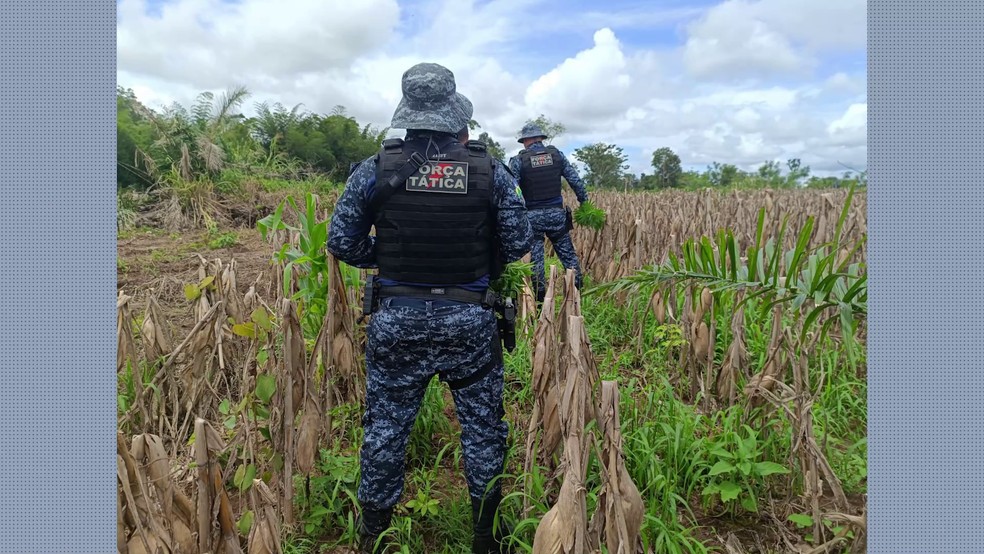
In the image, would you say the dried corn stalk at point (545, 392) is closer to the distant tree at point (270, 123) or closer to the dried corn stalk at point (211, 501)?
the dried corn stalk at point (211, 501)

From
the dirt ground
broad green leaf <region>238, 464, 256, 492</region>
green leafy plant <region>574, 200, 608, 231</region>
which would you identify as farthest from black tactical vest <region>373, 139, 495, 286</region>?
green leafy plant <region>574, 200, 608, 231</region>

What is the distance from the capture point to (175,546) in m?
1.52

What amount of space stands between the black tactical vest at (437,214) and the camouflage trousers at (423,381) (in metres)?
0.14

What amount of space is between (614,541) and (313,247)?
1815 mm

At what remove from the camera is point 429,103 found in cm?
220

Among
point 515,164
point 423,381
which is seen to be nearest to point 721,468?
point 423,381

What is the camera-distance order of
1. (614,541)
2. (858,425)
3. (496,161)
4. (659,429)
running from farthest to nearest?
1. (858,425)
2. (659,429)
3. (496,161)
4. (614,541)

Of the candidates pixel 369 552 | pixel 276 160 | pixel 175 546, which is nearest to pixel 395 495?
pixel 369 552

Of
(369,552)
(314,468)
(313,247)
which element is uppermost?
(313,247)

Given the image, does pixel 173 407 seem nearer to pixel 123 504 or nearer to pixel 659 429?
pixel 123 504

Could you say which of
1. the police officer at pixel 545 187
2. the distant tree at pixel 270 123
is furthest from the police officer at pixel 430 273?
the distant tree at pixel 270 123

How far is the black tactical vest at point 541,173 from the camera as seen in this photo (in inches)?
215

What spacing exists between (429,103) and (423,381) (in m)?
1.12

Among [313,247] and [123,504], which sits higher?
[313,247]
